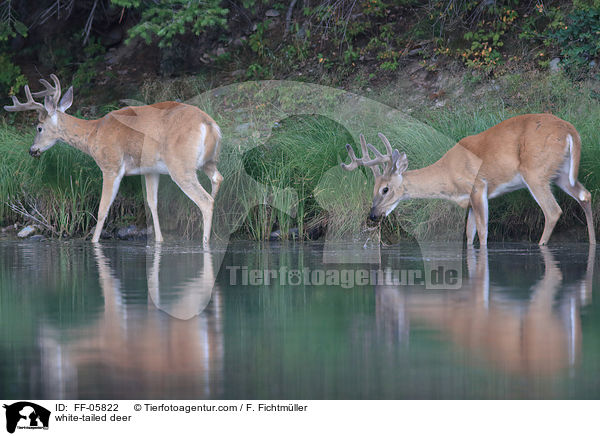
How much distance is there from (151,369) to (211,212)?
25.8 ft

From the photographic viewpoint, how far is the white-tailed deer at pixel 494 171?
11.0 meters

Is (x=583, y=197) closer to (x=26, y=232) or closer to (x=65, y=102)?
(x=65, y=102)

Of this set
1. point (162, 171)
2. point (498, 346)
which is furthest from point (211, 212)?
point (498, 346)

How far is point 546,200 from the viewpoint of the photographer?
36.2ft

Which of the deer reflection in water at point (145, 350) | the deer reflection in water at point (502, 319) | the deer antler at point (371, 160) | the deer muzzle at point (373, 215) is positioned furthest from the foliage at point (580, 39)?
the deer reflection in water at point (145, 350)

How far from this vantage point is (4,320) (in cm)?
595

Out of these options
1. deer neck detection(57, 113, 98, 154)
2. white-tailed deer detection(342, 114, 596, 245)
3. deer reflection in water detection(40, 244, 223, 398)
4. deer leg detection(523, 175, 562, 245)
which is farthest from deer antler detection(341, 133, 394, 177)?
deer reflection in water detection(40, 244, 223, 398)

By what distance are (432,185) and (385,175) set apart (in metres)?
0.62

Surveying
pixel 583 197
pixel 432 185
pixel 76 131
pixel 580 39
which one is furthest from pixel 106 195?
pixel 580 39

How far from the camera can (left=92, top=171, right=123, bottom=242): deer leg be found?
490 inches

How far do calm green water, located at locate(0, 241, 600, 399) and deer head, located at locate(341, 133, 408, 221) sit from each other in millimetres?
2590

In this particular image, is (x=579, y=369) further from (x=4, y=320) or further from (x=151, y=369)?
(x=4, y=320)

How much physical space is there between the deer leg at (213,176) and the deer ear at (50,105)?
2.57 m

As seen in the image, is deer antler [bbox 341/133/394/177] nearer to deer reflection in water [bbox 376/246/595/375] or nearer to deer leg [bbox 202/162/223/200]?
deer leg [bbox 202/162/223/200]
